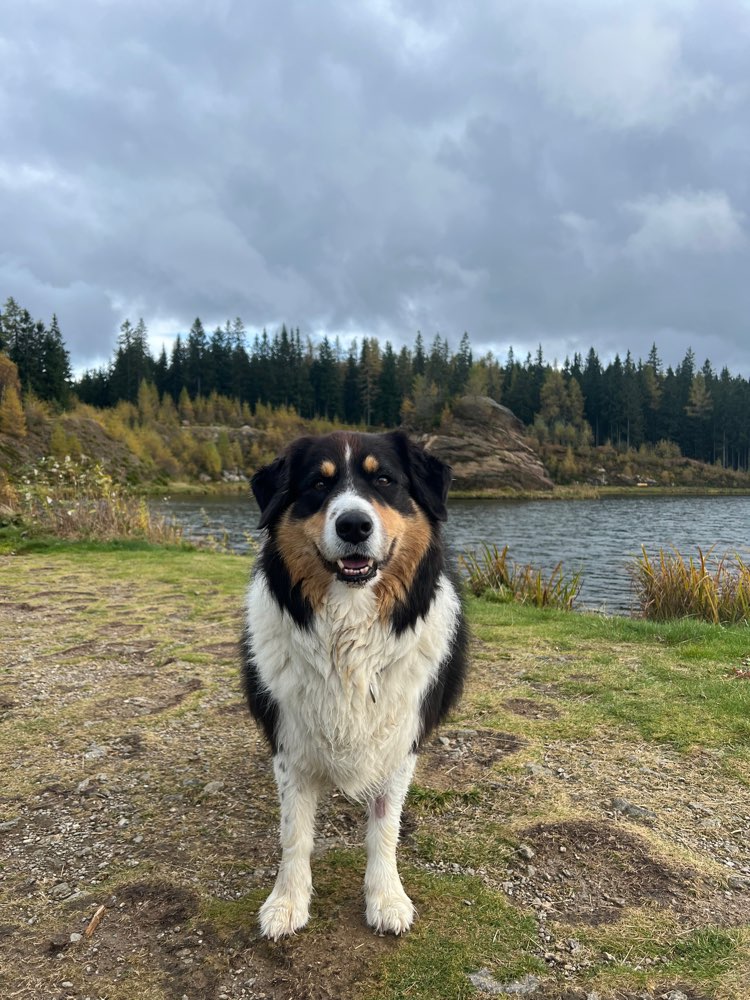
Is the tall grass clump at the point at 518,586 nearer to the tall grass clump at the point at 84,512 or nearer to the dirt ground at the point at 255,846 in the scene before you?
the dirt ground at the point at 255,846

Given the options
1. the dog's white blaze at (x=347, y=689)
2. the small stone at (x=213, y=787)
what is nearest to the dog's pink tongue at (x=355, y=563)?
the dog's white blaze at (x=347, y=689)

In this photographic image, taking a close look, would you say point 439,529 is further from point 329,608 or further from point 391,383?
point 391,383

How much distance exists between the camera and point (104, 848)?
300cm

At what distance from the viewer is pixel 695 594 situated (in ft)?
28.0

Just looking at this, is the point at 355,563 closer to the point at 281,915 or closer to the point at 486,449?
the point at 281,915

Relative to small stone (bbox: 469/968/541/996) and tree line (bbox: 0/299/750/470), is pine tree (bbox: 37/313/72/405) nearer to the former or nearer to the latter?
tree line (bbox: 0/299/750/470)

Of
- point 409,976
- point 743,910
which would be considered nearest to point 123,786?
point 409,976

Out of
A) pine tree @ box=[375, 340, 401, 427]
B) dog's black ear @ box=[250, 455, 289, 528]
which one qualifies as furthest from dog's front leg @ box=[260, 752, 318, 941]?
pine tree @ box=[375, 340, 401, 427]

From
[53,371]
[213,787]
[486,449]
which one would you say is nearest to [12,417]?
[53,371]

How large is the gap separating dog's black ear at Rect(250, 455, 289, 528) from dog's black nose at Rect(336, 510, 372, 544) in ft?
1.67

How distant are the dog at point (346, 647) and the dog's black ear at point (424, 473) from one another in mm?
123

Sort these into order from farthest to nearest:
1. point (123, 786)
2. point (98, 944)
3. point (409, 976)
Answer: point (123, 786)
point (98, 944)
point (409, 976)

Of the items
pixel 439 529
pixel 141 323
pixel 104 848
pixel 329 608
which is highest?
pixel 141 323

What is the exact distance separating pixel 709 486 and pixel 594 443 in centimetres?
2049
